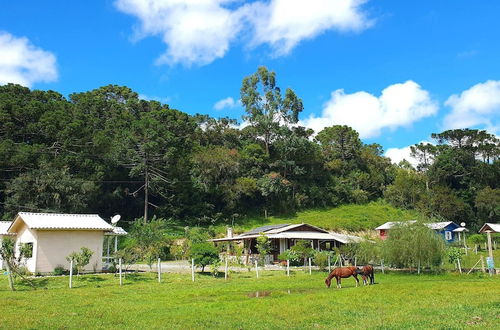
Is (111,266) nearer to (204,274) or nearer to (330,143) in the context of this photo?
(204,274)

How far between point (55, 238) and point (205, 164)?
3071 cm

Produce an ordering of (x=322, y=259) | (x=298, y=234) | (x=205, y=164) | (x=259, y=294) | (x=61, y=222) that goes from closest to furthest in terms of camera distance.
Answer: (x=259, y=294) → (x=61, y=222) → (x=322, y=259) → (x=298, y=234) → (x=205, y=164)

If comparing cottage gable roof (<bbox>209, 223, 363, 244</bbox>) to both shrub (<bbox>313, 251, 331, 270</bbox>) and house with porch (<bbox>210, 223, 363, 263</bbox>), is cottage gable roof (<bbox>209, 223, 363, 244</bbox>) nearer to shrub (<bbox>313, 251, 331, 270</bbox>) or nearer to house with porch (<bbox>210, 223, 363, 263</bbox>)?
house with porch (<bbox>210, 223, 363, 263</bbox>)

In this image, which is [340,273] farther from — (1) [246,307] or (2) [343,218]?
(2) [343,218]

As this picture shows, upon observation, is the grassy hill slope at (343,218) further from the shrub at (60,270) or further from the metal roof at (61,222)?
the shrub at (60,270)

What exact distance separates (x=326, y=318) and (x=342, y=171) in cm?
5981

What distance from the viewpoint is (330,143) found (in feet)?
238

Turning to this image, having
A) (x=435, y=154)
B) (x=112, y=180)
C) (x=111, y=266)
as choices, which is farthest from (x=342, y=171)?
(x=111, y=266)

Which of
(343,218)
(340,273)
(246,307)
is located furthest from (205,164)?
(246,307)

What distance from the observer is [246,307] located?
12648mm

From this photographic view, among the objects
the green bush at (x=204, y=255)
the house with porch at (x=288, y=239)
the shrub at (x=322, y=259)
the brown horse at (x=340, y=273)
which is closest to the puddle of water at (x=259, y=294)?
the brown horse at (x=340, y=273)

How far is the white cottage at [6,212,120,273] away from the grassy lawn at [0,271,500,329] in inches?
203

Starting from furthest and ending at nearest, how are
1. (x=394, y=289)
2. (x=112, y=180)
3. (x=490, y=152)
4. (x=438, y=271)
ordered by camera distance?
(x=490, y=152) < (x=112, y=180) < (x=438, y=271) < (x=394, y=289)

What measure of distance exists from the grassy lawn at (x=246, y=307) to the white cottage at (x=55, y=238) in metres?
5.17
